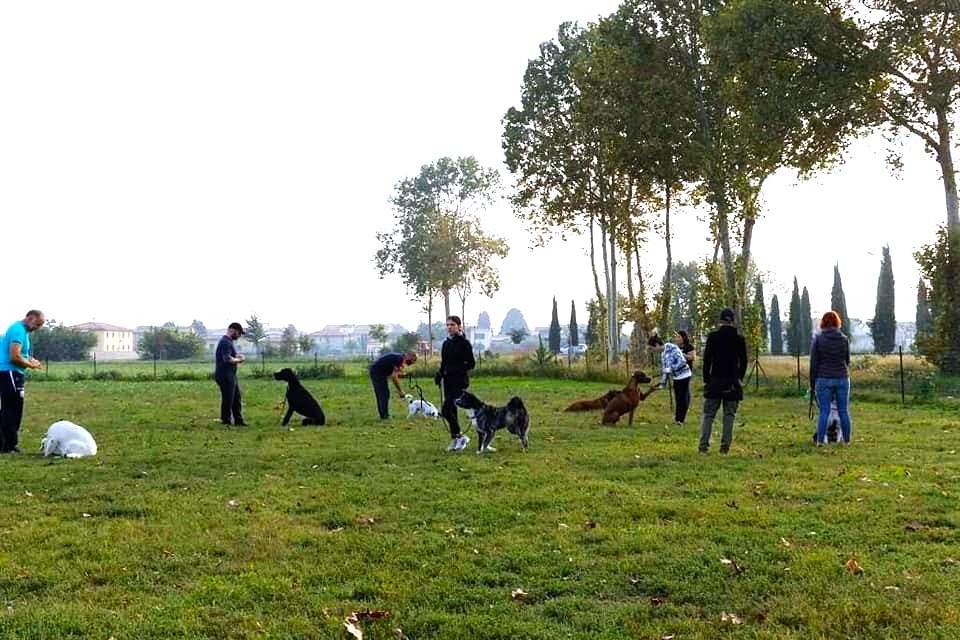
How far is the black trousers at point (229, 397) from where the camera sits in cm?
1538

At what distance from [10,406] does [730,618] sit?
10550 millimetres

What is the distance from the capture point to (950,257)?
2391cm

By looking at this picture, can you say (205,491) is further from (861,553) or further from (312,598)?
(861,553)

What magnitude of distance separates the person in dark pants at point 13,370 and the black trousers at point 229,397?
4.08m

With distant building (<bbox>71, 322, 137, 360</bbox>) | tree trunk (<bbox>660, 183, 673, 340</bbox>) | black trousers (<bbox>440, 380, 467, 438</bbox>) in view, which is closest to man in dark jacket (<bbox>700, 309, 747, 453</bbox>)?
black trousers (<bbox>440, 380, 467, 438</bbox>)

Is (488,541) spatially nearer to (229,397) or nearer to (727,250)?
(229,397)

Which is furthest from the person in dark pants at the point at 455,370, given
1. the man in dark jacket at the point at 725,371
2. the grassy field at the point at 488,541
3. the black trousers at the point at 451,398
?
the man in dark jacket at the point at 725,371

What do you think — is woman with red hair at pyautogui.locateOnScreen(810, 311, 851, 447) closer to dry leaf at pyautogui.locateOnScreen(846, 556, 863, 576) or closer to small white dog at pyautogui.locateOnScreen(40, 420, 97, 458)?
dry leaf at pyautogui.locateOnScreen(846, 556, 863, 576)

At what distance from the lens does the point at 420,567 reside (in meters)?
5.80

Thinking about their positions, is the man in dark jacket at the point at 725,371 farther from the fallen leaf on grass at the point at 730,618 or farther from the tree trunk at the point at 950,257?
the tree trunk at the point at 950,257

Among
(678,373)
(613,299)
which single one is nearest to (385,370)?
(678,373)

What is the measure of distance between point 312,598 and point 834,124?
2337cm

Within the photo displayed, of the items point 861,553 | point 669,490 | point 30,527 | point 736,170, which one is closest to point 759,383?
point 736,170

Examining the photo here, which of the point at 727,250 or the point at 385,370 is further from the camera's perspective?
the point at 727,250
